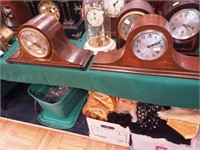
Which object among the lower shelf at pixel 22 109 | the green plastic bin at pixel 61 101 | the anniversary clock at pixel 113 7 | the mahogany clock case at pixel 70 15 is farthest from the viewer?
the lower shelf at pixel 22 109

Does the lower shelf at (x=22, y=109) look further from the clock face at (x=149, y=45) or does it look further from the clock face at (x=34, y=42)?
the clock face at (x=149, y=45)

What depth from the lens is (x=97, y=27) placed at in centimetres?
95

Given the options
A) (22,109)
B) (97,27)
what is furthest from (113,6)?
(22,109)

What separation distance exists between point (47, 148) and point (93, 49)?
74 cm

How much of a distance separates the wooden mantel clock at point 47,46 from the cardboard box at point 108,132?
386 millimetres

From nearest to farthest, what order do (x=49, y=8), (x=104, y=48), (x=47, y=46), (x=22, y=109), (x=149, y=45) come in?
(x=149, y=45)
(x=47, y=46)
(x=104, y=48)
(x=49, y=8)
(x=22, y=109)

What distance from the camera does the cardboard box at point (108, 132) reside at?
1.03 m

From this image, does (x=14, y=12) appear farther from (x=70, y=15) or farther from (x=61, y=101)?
(x=61, y=101)

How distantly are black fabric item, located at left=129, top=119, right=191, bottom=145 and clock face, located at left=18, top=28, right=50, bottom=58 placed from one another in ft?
1.87

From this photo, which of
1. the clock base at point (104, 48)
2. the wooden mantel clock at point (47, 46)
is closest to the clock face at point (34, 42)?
the wooden mantel clock at point (47, 46)

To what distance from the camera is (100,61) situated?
811 mm

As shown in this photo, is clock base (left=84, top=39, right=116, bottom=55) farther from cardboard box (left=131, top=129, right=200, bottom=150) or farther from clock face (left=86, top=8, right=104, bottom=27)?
cardboard box (left=131, top=129, right=200, bottom=150)

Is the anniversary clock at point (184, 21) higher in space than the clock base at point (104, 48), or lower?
higher

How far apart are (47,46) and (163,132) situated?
0.69 metres
